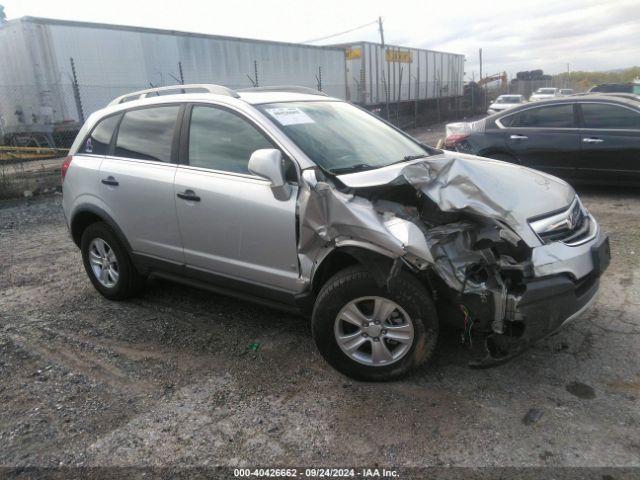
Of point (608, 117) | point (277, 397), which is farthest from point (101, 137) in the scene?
point (608, 117)

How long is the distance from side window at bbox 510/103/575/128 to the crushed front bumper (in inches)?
205

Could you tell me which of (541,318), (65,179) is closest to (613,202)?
(541,318)

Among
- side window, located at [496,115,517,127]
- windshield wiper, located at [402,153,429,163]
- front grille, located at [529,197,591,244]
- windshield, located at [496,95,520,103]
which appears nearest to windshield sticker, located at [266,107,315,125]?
windshield wiper, located at [402,153,429,163]

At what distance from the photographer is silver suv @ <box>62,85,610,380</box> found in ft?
9.01

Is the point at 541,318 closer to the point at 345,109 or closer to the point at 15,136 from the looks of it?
the point at 345,109

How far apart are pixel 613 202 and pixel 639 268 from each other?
2.81m

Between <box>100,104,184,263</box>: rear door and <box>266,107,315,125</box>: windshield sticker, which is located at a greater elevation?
<box>266,107,315,125</box>: windshield sticker

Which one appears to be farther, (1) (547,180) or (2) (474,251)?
(1) (547,180)

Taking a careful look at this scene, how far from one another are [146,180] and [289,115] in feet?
4.13


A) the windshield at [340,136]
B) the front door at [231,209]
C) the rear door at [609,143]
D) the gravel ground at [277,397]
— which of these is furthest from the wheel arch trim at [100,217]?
the rear door at [609,143]

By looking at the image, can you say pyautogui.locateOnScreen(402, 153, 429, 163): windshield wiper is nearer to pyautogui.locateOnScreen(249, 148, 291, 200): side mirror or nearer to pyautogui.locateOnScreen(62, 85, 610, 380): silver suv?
pyautogui.locateOnScreen(62, 85, 610, 380): silver suv

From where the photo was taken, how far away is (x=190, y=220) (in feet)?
12.1

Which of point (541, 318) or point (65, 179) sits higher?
point (65, 179)

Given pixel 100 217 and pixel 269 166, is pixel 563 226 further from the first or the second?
pixel 100 217
